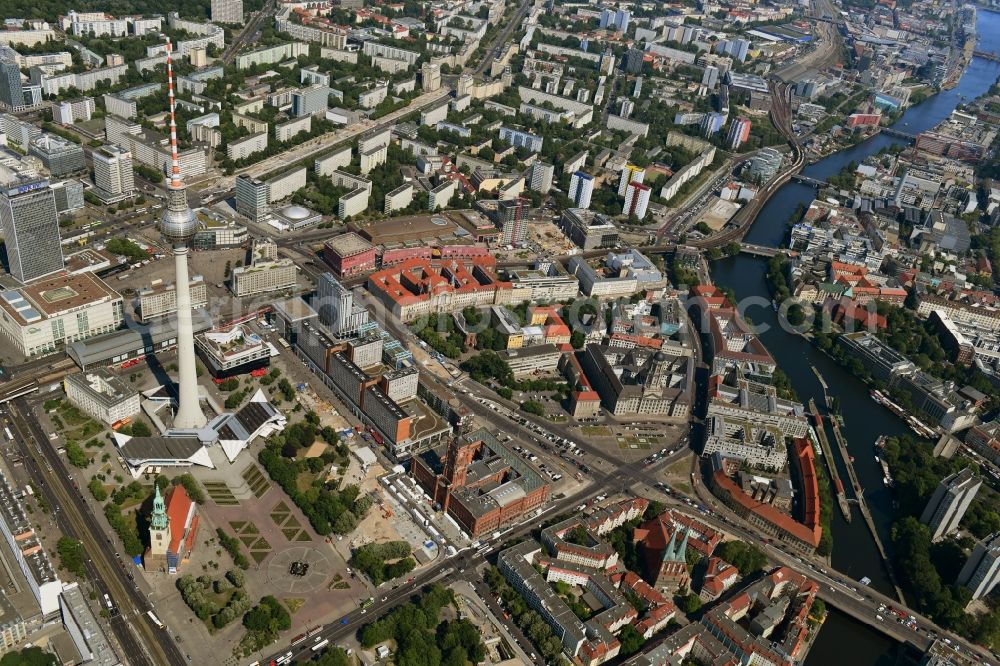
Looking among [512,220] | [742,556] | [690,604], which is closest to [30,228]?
[512,220]

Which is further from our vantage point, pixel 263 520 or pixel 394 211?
pixel 394 211

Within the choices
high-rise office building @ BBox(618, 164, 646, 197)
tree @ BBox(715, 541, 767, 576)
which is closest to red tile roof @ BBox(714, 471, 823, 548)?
tree @ BBox(715, 541, 767, 576)

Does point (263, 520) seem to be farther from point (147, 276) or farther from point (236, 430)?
point (147, 276)

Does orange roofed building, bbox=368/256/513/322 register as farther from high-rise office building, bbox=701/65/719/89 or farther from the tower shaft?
high-rise office building, bbox=701/65/719/89

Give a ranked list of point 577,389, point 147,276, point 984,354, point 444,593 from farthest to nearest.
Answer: point 984,354
point 147,276
point 577,389
point 444,593

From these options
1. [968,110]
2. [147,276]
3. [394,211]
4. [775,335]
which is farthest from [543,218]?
[968,110]

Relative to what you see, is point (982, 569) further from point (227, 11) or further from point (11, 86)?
point (227, 11)

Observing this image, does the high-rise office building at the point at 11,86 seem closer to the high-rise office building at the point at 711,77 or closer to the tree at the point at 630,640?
the tree at the point at 630,640
